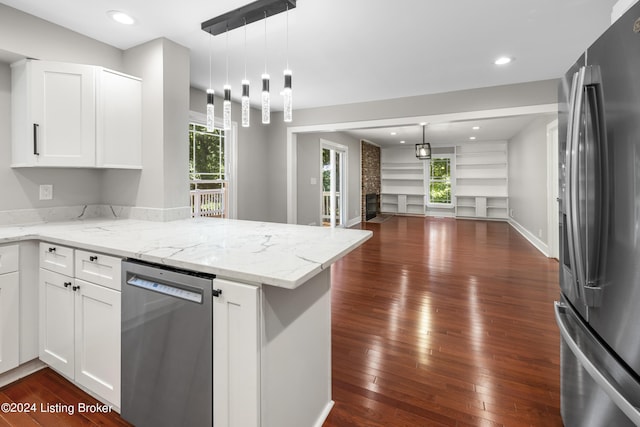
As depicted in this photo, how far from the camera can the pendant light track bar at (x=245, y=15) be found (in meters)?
2.18

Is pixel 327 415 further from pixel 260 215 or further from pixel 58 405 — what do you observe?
pixel 260 215

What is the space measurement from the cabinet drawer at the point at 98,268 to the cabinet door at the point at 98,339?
1.4 inches

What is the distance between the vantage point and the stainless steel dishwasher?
50.2 inches

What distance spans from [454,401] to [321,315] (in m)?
0.92

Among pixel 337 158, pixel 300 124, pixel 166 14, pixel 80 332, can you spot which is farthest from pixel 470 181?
pixel 80 332

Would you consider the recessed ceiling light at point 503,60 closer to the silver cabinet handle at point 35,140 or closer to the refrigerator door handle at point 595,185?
the refrigerator door handle at point 595,185

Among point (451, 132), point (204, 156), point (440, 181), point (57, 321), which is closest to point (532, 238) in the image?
point (451, 132)

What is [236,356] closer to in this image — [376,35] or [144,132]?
[144,132]

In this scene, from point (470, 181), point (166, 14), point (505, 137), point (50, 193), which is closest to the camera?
point (166, 14)

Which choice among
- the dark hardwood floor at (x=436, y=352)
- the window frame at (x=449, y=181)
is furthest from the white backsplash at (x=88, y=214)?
the window frame at (x=449, y=181)

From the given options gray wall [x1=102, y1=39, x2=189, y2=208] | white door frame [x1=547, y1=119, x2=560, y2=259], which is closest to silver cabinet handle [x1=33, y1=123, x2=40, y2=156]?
gray wall [x1=102, y1=39, x2=189, y2=208]

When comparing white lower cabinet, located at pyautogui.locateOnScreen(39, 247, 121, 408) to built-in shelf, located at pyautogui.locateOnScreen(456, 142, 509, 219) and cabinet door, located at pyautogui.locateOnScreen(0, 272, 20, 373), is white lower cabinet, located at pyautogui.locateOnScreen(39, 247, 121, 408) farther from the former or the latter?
built-in shelf, located at pyautogui.locateOnScreen(456, 142, 509, 219)

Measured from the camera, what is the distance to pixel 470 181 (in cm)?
1016

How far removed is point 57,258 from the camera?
1873 mm
